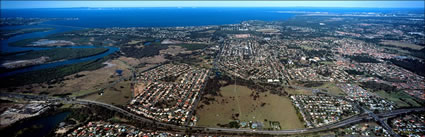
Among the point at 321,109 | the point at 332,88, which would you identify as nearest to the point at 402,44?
the point at 332,88

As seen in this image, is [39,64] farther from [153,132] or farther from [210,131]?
[210,131]

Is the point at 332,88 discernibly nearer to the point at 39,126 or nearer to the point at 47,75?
the point at 39,126

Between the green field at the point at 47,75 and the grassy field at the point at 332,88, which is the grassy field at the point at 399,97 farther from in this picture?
the green field at the point at 47,75

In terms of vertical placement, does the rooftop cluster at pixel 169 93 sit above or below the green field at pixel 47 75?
below

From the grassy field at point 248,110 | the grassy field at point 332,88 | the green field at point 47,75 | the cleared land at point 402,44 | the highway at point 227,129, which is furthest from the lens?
the cleared land at point 402,44

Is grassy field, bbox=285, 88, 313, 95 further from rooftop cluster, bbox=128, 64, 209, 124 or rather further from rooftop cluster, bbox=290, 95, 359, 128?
rooftop cluster, bbox=128, 64, 209, 124

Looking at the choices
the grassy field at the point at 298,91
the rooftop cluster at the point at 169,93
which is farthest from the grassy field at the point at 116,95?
the grassy field at the point at 298,91

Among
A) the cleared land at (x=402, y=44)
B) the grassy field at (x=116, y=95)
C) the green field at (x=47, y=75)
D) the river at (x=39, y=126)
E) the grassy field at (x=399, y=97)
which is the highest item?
the cleared land at (x=402, y=44)

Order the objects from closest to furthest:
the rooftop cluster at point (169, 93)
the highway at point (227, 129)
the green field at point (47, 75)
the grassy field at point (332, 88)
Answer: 1. the highway at point (227, 129)
2. the rooftop cluster at point (169, 93)
3. the grassy field at point (332, 88)
4. the green field at point (47, 75)

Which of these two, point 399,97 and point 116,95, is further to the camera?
point 116,95
